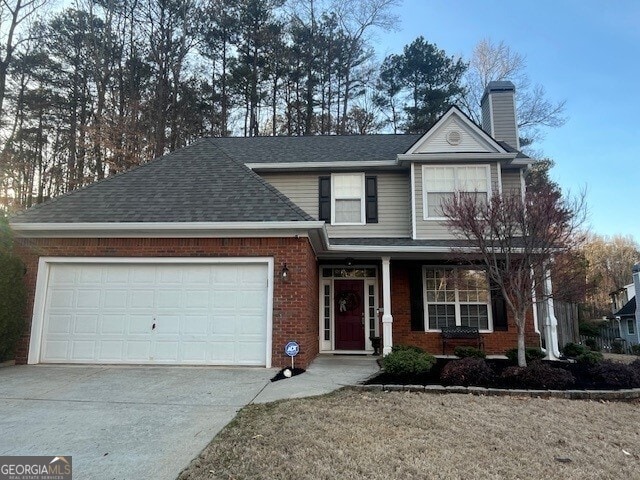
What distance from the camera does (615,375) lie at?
22.5 ft

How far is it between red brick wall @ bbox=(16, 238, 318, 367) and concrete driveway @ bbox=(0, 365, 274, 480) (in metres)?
0.85

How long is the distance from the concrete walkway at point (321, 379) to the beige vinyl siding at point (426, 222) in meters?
3.61

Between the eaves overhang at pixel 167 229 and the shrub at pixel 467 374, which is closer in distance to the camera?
the shrub at pixel 467 374

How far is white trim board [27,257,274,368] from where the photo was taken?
7922 millimetres

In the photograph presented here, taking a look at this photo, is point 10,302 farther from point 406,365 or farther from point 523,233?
point 523,233

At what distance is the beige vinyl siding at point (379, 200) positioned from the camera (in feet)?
37.4

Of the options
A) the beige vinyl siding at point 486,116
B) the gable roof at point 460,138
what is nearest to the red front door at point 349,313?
the gable roof at point 460,138

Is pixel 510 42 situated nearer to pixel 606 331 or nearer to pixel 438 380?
pixel 606 331

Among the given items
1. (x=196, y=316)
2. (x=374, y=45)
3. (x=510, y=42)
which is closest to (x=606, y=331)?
(x=510, y=42)

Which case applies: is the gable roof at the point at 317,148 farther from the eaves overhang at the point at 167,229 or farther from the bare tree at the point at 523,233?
the bare tree at the point at 523,233

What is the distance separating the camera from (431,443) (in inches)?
161

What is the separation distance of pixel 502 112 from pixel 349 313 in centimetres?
839

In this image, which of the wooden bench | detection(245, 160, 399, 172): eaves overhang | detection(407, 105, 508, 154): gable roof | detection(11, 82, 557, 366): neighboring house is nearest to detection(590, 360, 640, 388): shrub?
detection(11, 82, 557, 366): neighboring house

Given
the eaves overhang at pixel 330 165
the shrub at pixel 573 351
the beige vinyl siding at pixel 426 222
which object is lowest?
the shrub at pixel 573 351
